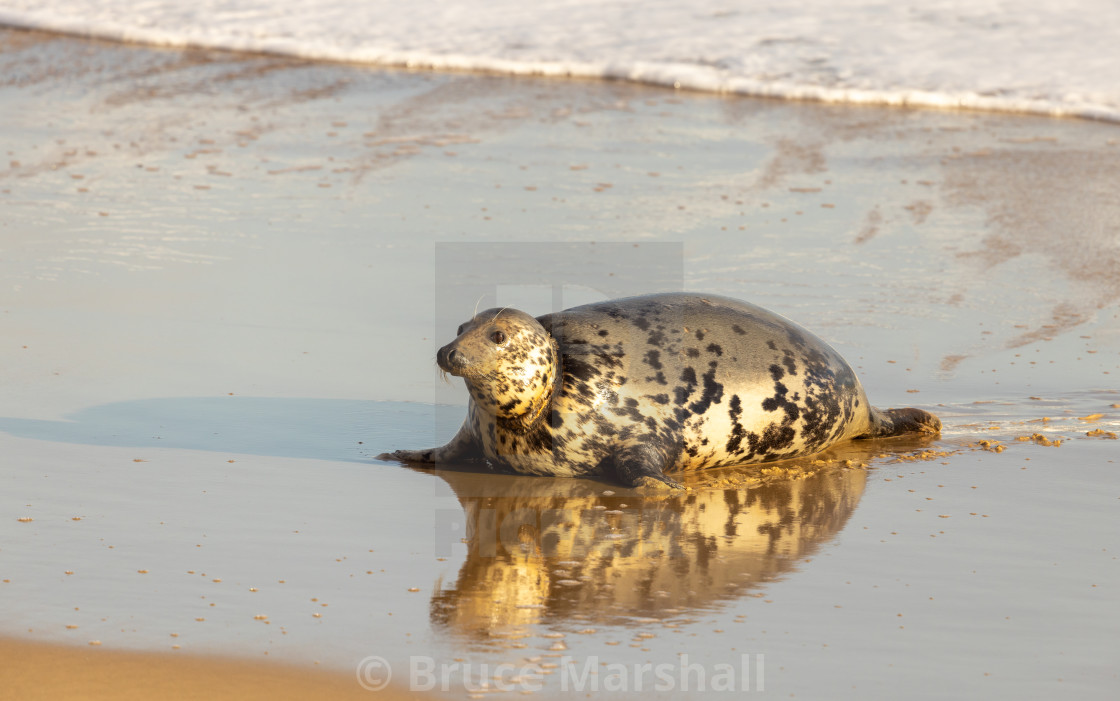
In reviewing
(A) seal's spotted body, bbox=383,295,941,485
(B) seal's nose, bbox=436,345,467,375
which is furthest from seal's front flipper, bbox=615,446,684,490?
(B) seal's nose, bbox=436,345,467,375

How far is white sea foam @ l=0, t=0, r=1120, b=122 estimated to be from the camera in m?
12.3

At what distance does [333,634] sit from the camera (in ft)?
10.6

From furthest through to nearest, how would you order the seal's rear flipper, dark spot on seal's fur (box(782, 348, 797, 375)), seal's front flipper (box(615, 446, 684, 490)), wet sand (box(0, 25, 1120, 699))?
1. the seal's rear flipper
2. dark spot on seal's fur (box(782, 348, 797, 375))
3. seal's front flipper (box(615, 446, 684, 490))
4. wet sand (box(0, 25, 1120, 699))

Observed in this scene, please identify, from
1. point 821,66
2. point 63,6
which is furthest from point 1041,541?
point 63,6

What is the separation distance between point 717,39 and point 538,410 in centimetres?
981

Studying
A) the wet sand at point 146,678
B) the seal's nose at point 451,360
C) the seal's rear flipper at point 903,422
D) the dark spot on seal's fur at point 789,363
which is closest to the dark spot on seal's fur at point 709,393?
the dark spot on seal's fur at point 789,363

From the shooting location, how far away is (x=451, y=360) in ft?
14.9

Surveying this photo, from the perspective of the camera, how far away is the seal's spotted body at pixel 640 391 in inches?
184

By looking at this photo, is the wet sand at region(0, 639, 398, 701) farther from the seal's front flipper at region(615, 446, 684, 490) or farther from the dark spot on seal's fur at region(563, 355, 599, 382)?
the dark spot on seal's fur at region(563, 355, 599, 382)

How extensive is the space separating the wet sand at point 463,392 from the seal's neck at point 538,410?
0.66 feet

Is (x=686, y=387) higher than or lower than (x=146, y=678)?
higher

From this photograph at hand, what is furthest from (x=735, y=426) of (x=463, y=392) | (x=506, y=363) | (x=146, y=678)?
(x=146, y=678)

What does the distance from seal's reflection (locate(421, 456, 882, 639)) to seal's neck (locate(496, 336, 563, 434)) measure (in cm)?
18

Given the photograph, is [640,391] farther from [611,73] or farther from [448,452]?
[611,73]
